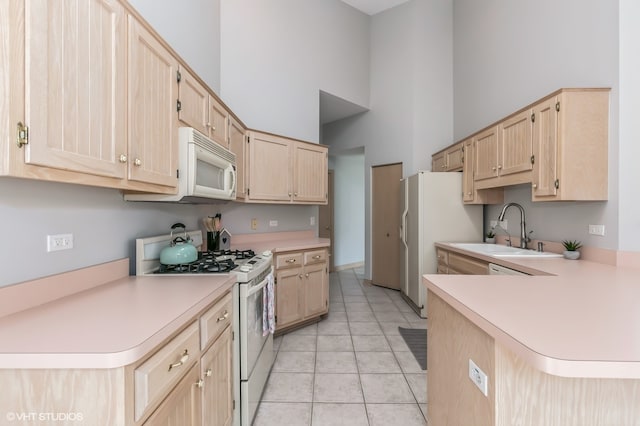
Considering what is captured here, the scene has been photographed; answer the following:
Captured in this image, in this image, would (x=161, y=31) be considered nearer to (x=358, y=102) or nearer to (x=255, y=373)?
(x=255, y=373)

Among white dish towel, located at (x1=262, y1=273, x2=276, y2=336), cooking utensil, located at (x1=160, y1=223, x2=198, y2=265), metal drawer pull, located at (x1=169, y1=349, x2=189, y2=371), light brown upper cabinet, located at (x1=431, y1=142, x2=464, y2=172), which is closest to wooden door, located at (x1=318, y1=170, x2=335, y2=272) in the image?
light brown upper cabinet, located at (x1=431, y1=142, x2=464, y2=172)

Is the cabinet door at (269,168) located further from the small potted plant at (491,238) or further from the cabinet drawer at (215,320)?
the small potted plant at (491,238)

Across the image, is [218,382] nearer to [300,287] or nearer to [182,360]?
[182,360]

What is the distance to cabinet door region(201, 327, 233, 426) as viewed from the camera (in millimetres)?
1281

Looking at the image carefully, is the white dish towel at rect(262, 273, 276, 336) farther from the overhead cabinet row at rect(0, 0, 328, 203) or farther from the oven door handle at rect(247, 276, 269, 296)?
the overhead cabinet row at rect(0, 0, 328, 203)

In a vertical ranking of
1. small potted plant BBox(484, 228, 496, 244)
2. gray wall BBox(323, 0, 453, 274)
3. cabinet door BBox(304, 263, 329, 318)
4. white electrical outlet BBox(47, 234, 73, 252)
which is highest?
gray wall BBox(323, 0, 453, 274)

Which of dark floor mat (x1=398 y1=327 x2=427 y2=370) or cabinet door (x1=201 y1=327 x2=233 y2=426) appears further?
dark floor mat (x1=398 y1=327 x2=427 y2=370)

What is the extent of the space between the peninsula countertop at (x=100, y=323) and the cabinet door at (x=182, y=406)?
22 centimetres

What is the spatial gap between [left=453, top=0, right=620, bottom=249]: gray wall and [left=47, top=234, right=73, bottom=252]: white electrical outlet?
3.27 m

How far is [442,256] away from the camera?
3.50 m

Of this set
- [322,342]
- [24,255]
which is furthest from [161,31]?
[322,342]

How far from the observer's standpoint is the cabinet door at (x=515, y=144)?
2431mm

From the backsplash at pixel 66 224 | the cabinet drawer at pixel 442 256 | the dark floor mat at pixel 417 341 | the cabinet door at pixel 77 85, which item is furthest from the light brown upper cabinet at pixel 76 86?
the cabinet drawer at pixel 442 256

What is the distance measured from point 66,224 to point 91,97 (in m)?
0.61
